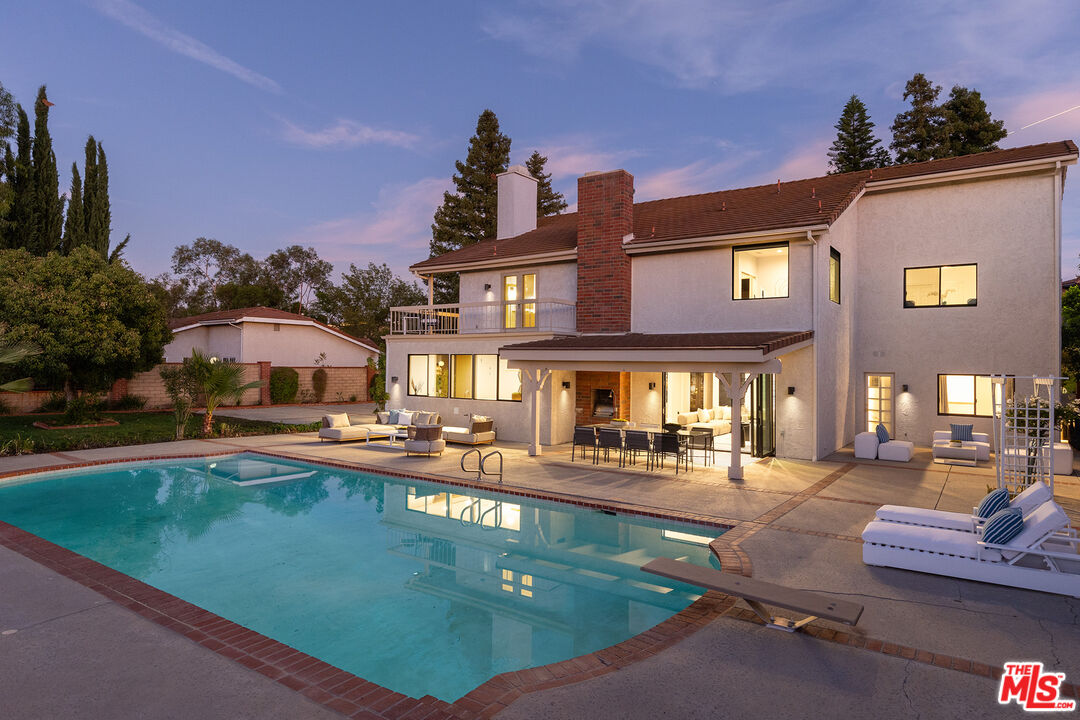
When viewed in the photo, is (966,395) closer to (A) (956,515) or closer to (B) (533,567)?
(A) (956,515)

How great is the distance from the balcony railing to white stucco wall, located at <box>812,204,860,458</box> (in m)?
7.06

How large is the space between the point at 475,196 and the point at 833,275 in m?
30.2

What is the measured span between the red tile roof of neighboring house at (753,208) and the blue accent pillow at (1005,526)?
8.98 m

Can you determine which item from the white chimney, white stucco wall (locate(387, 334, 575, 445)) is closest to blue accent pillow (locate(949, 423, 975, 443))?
white stucco wall (locate(387, 334, 575, 445))

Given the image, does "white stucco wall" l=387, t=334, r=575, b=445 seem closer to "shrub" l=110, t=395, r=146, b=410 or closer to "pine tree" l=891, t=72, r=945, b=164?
"shrub" l=110, t=395, r=146, b=410

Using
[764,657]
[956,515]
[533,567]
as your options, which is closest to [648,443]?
[533,567]

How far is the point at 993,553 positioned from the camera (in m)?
6.06

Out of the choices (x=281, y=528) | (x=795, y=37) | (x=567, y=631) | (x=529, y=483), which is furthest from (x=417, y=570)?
(x=795, y=37)

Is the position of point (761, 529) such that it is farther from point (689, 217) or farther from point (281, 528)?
point (689, 217)

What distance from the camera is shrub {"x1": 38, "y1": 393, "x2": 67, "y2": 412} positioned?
21.9 metres

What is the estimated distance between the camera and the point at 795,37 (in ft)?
61.0

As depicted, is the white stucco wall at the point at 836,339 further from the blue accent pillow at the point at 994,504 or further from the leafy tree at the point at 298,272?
the leafy tree at the point at 298,272

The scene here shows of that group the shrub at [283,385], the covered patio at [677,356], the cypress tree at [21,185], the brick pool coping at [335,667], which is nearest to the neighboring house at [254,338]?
the shrub at [283,385]

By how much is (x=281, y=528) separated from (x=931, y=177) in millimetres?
18392
